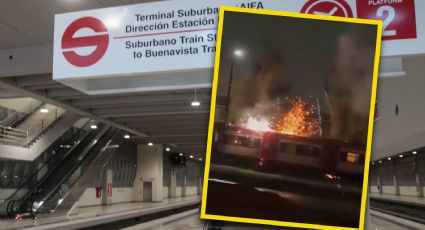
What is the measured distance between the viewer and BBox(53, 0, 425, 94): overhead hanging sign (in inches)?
167

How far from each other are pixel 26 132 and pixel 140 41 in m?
19.6

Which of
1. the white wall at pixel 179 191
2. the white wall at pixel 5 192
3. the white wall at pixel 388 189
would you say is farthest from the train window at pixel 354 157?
the white wall at pixel 388 189

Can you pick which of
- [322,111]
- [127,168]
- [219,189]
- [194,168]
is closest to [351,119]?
[322,111]

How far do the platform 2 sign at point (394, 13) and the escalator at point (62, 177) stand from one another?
18.0 m

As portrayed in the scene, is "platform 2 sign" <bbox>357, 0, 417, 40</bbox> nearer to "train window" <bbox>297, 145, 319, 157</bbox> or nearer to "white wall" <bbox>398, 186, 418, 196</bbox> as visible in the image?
"train window" <bbox>297, 145, 319, 157</bbox>

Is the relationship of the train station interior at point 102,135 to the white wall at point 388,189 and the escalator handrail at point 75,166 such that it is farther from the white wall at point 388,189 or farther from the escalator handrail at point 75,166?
the white wall at point 388,189

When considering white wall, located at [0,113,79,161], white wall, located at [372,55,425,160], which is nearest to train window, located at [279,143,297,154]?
white wall, located at [372,55,425,160]

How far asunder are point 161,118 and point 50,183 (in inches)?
250

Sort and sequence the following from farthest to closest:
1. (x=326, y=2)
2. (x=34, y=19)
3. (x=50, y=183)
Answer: (x=50, y=183)
(x=34, y=19)
(x=326, y=2)

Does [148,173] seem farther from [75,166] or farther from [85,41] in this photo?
[85,41]

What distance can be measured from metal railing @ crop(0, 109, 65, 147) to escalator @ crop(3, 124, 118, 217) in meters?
1.96

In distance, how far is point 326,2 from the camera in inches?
157

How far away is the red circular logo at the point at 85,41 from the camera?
14.3ft

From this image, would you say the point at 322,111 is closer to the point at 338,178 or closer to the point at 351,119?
the point at 351,119
